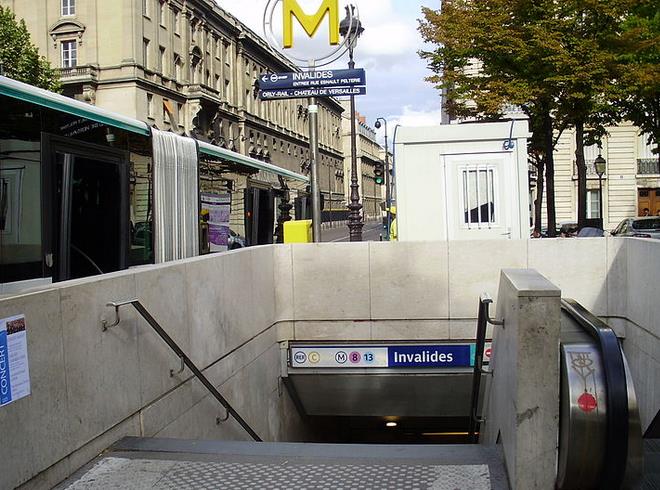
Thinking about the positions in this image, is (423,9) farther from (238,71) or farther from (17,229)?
(238,71)

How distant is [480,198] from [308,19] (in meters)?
4.18

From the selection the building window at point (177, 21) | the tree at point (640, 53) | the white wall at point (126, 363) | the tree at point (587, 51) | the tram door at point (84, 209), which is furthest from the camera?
the building window at point (177, 21)

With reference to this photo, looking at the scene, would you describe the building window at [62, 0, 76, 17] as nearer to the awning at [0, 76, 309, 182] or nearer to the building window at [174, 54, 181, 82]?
the building window at [174, 54, 181, 82]

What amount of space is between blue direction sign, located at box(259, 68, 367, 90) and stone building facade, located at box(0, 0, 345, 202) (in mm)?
32164

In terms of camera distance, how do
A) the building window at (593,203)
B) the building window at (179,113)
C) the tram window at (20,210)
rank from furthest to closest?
the building window at (179,113)
the building window at (593,203)
the tram window at (20,210)

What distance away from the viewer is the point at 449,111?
2772 cm

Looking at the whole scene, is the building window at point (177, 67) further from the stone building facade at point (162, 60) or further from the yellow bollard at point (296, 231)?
the yellow bollard at point (296, 231)

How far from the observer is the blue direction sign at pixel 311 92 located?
11.5 m

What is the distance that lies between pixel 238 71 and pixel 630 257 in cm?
7031

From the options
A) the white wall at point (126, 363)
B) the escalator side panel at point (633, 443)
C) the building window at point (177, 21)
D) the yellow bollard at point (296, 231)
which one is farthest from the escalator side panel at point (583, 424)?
the building window at point (177, 21)

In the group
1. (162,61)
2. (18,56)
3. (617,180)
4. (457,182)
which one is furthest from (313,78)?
(162,61)

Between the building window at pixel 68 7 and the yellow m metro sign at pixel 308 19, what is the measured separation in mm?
49063

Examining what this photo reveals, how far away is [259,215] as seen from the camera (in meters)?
16.7

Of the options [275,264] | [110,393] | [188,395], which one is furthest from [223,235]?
[110,393]
